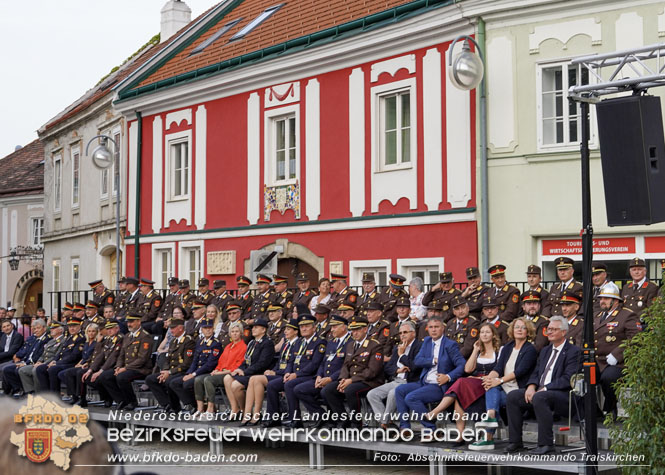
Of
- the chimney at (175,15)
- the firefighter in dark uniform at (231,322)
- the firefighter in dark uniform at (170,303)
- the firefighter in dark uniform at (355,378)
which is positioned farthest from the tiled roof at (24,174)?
the firefighter in dark uniform at (355,378)

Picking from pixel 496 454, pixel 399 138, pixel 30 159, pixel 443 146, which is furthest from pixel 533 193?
pixel 30 159

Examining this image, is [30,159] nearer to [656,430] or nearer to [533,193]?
[533,193]

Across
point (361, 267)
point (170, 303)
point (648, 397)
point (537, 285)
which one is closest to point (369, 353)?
point (537, 285)

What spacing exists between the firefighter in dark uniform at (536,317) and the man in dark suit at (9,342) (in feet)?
41.8

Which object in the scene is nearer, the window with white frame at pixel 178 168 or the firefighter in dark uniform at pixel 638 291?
the firefighter in dark uniform at pixel 638 291

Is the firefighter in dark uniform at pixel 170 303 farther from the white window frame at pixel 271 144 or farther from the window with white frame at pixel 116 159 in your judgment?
the window with white frame at pixel 116 159

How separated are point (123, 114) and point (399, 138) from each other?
1049 centimetres

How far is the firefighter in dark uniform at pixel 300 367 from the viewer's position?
12.6 metres

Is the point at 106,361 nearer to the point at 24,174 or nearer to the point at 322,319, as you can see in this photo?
the point at 322,319

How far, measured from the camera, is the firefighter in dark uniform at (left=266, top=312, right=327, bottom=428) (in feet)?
41.4

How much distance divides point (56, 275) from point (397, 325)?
895 inches

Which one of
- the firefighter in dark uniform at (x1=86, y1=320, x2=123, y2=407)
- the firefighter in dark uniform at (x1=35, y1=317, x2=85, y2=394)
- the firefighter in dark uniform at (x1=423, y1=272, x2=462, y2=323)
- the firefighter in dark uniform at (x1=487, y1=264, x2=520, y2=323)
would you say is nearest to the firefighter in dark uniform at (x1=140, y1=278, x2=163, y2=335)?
the firefighter in dark uniform at (x1=35, y1=317, x2=85, y2=394)

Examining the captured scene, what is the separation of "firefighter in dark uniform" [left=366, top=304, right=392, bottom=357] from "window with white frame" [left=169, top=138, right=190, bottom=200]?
1246 cm

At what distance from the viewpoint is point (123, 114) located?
26359 mm
